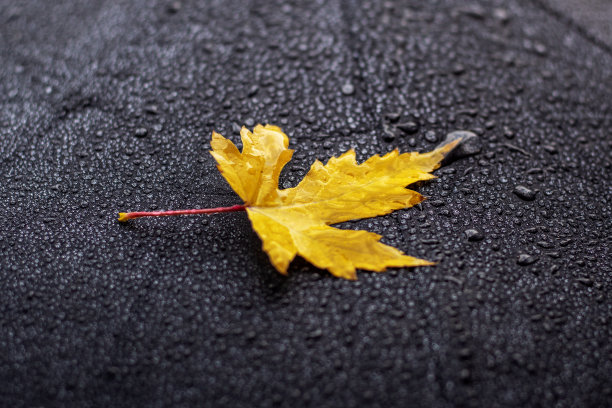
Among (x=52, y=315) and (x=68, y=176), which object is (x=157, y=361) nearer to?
(x=52, y=315)

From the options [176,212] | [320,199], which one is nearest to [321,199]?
[320,199]

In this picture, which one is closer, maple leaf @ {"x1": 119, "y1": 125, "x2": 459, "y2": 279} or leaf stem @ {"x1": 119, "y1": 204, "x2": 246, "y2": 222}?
maple leaf @ {"x1": 119, "y1": 125, "x2": 459, "y2": 279}

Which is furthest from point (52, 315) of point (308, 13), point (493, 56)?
point (493, 56)

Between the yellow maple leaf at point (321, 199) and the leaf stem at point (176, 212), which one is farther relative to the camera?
the leaf stem at point (176, 212)
